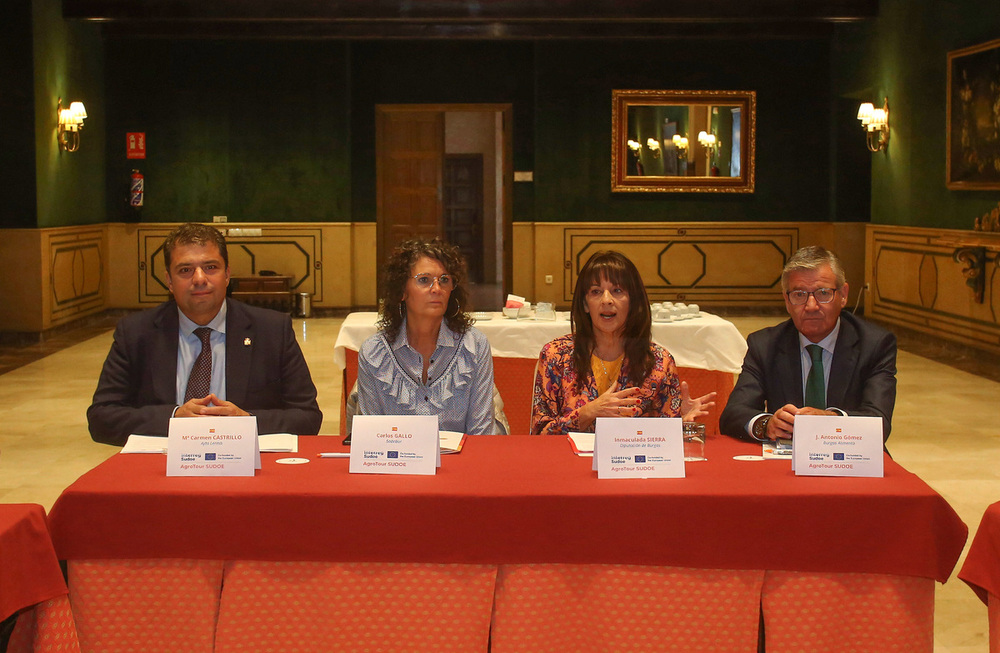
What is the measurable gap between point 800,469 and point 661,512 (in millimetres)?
367

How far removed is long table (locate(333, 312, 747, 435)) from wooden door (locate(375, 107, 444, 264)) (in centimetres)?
927

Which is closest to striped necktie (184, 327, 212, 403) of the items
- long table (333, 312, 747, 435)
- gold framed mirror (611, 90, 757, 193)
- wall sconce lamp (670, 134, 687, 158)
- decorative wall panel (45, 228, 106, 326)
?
long table (333, 312, 747, 435)

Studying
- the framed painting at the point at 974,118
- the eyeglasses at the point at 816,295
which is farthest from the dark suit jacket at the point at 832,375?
the framed painting at the point at 974,118

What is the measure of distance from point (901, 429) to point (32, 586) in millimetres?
5145

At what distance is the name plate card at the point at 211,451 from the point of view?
7.67 feet

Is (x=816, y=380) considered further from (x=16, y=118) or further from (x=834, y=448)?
(x=16, y=118)

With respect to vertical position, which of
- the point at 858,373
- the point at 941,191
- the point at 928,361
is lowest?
the point at 928,361

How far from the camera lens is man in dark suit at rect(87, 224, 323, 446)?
2.92 metres

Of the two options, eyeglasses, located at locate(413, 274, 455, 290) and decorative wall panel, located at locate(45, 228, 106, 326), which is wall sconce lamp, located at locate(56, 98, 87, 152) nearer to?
decorative wall panel, located at locate(45, 228, 106, 326)

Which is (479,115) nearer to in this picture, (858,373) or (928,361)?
(928,361)

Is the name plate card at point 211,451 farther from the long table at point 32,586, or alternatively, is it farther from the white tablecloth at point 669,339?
the white tablecloth at point 669,339

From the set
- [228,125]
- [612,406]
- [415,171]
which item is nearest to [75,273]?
[228,125]

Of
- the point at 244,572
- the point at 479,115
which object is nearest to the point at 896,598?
the point at 244,572

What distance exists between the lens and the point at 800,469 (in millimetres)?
2354
